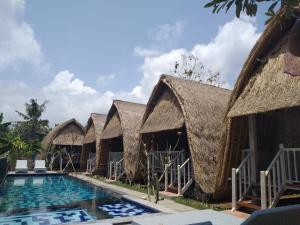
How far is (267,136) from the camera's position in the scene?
890 cm

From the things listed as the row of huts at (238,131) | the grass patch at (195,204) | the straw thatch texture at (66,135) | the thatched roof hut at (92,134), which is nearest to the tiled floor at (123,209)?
the grass patch at (195,204)

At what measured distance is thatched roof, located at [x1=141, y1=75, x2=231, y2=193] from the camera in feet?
28.0

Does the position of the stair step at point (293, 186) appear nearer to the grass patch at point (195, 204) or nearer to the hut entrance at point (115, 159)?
the grass patch at point (195, 204)

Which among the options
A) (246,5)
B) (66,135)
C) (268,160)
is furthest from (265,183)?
(66,135)

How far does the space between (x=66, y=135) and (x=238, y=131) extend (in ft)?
59.9

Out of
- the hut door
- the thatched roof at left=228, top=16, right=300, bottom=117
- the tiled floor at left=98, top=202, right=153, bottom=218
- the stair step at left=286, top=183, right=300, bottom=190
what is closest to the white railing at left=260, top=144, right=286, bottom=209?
the stair step at left=286, top=183, right=300, bottom=190

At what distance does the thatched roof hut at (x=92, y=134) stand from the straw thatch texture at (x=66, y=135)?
1576mm

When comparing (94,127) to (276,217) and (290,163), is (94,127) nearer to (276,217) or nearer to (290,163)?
(290,163)

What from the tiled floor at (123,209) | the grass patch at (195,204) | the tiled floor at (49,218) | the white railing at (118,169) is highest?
the white railing at (118,169)

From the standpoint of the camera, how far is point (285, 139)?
859cm

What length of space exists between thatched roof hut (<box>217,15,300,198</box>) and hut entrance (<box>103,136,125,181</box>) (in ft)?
24.6

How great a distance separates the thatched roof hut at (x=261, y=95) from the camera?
639 centimetres

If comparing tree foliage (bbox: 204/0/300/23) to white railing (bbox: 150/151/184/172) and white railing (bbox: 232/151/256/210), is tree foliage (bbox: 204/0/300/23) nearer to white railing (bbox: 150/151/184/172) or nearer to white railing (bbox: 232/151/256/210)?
white railing (bbox: 232/151/256/210)

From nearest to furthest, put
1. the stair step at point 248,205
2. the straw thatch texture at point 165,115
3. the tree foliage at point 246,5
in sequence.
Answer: the tree foliage at point 246,5 → the stair step at point 248,205 → the straw thatch texture at point 165,115
